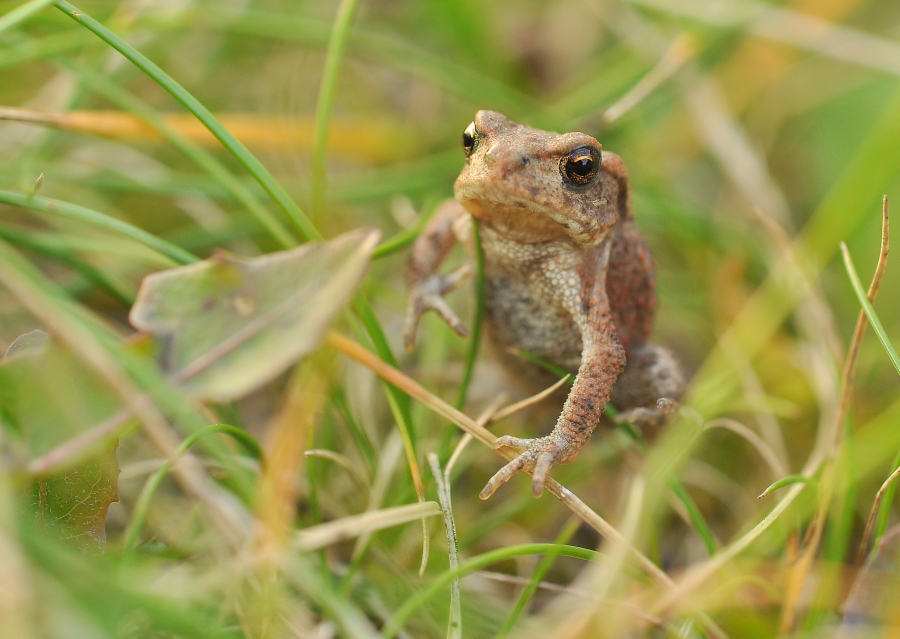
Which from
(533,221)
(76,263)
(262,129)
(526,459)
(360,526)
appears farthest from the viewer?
(262,129)

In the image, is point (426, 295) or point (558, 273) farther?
point (426, 295)

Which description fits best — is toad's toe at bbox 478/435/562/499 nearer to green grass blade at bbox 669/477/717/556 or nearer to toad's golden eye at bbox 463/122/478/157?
→ green grass blade at bbox 669/477/717/556

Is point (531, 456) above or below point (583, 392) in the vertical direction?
below

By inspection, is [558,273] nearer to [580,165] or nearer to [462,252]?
[580,165]

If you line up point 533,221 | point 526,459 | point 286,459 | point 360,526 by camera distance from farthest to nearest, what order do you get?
1. point 533,221
2. point 526,459
3. point 286,459
4. point 360,526

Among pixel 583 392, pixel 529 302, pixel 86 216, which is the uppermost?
pixel 86 216

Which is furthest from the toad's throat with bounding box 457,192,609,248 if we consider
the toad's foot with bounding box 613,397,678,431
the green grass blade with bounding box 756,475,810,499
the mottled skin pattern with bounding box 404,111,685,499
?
the green grass blade with bounding box 756,475,810,499

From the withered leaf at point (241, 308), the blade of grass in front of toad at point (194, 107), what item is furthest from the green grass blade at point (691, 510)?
the blade of grass in front of toad at point (194, 107)

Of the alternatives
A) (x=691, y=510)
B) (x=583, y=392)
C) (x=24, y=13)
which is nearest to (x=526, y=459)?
(x=583, y=392)

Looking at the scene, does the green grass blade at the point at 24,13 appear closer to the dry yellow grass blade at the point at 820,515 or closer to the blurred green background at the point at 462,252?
the blurred green background at the point at 462,252
